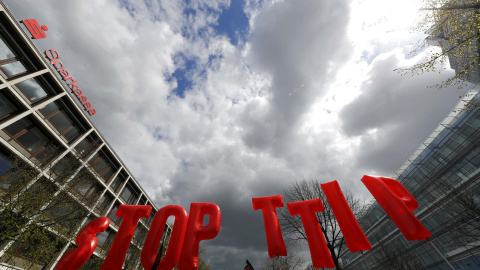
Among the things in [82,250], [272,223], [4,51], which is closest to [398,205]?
[272,223]

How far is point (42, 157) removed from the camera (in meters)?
18.4

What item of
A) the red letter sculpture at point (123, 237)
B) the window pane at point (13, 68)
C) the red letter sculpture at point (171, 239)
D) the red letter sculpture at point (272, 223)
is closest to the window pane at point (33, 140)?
the window pane at point (13, 68)

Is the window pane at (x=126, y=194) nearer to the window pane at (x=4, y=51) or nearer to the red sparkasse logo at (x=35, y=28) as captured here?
the window pane at (x=4, y=51)

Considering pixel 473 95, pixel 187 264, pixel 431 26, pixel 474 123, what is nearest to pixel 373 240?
pixel 474 123

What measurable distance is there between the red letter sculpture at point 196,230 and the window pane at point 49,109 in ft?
78.1

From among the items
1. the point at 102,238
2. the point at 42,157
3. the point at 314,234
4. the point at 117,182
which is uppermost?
the point at 117,182

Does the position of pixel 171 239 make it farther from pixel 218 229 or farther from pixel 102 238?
pixel 102 238

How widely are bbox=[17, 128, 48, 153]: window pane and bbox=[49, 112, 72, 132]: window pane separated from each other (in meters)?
2.13

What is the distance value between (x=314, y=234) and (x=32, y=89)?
28878mm

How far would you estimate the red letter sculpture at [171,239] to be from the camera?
621 cm

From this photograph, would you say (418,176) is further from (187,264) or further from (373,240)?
(187,264)

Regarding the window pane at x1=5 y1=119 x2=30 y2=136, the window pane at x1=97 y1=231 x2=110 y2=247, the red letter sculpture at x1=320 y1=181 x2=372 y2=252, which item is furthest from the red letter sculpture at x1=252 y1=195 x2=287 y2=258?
the window pane at x1=97 y1=231 x2=110 y2=247

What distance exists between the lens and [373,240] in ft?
162

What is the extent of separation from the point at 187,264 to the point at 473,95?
45.6 metres
